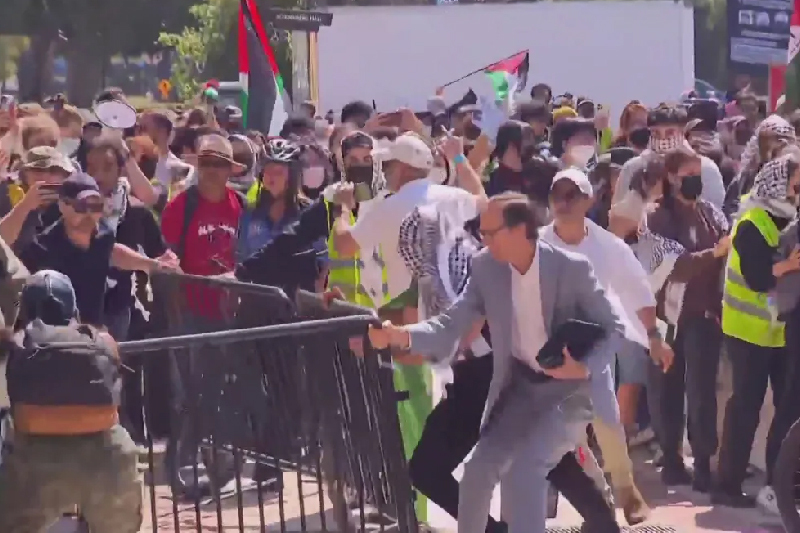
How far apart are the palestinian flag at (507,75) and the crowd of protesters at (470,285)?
3507 millimetres

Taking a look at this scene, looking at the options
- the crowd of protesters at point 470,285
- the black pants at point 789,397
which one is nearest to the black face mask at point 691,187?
the crowd of protesters at point 470,285

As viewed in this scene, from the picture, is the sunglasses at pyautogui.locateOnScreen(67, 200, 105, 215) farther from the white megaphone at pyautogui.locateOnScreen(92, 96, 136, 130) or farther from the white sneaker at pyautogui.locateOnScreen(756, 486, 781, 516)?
the white megaphone at pyautogui.locateOnScreen(92, 96, 136, 130)

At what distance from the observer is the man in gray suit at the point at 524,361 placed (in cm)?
580

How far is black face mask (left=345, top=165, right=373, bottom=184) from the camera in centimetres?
819

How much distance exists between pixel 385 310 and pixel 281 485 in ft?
4.44

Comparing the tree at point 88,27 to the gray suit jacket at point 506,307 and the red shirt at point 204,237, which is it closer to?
the red shirt at point 204,237

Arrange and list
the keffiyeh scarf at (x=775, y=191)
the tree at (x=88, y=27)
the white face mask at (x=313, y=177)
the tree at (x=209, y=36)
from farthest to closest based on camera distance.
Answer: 1. the tree at (x=88, y=27)
2. the tree at (x=209, y=36)
3. the white face mask at (x=313, y=177)
4. the keffiyeh scarf at (x=775, y=191)

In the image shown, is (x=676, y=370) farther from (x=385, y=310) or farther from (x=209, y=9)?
(x=209, y=9)

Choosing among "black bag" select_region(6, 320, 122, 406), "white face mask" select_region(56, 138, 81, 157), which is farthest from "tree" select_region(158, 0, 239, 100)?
"black bag" select_region(6, 320, 122, 406)

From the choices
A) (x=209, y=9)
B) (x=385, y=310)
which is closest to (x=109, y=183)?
(x=385, y=310)

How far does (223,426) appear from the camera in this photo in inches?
223

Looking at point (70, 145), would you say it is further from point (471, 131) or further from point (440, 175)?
point (440, 175)

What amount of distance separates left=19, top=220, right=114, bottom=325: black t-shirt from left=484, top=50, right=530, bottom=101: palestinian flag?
22.4ft

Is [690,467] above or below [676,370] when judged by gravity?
below
